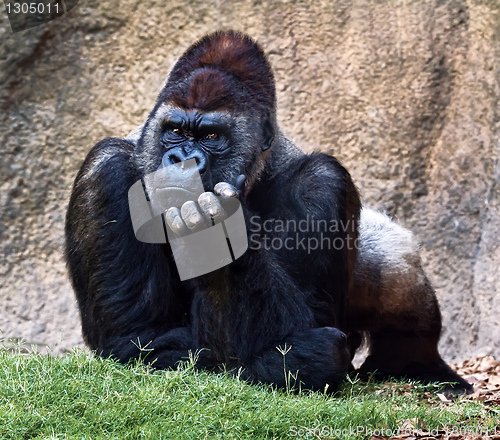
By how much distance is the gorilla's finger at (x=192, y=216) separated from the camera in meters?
3.87

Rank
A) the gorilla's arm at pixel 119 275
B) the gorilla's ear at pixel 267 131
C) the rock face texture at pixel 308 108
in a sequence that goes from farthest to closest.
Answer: the rock face texture at pixel 308 108 → the gorilla's ear at pixel 267 131 → the gorilla's arm at pixel 119 275

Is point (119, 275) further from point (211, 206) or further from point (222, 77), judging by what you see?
point (222, 77)

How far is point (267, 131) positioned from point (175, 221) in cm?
95

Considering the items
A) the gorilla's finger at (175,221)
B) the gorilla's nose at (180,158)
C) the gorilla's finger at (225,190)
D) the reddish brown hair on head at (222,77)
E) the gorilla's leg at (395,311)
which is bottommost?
the gorilla's leg at (395,311)

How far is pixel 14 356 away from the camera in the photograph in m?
3.83

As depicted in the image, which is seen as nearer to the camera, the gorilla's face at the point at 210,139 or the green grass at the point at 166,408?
the green grass at the point at 166,408

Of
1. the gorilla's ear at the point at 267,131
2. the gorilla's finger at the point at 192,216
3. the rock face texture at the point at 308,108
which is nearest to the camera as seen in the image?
the gorilla's finger at the point at 192,216

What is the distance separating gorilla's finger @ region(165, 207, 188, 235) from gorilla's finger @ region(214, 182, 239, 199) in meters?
0.22

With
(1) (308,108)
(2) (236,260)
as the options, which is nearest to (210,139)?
(2) (236,260)

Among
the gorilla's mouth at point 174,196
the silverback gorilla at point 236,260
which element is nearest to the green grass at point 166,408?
the silverback gorilla at point 236,260

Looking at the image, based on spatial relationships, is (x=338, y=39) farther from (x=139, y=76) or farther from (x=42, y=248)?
Answer: (x=42, y=248)

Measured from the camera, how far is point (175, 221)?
3912 millimetres

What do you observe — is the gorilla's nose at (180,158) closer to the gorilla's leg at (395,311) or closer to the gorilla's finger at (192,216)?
the gorilla's finger at (192,216)

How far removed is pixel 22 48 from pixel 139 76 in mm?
874
